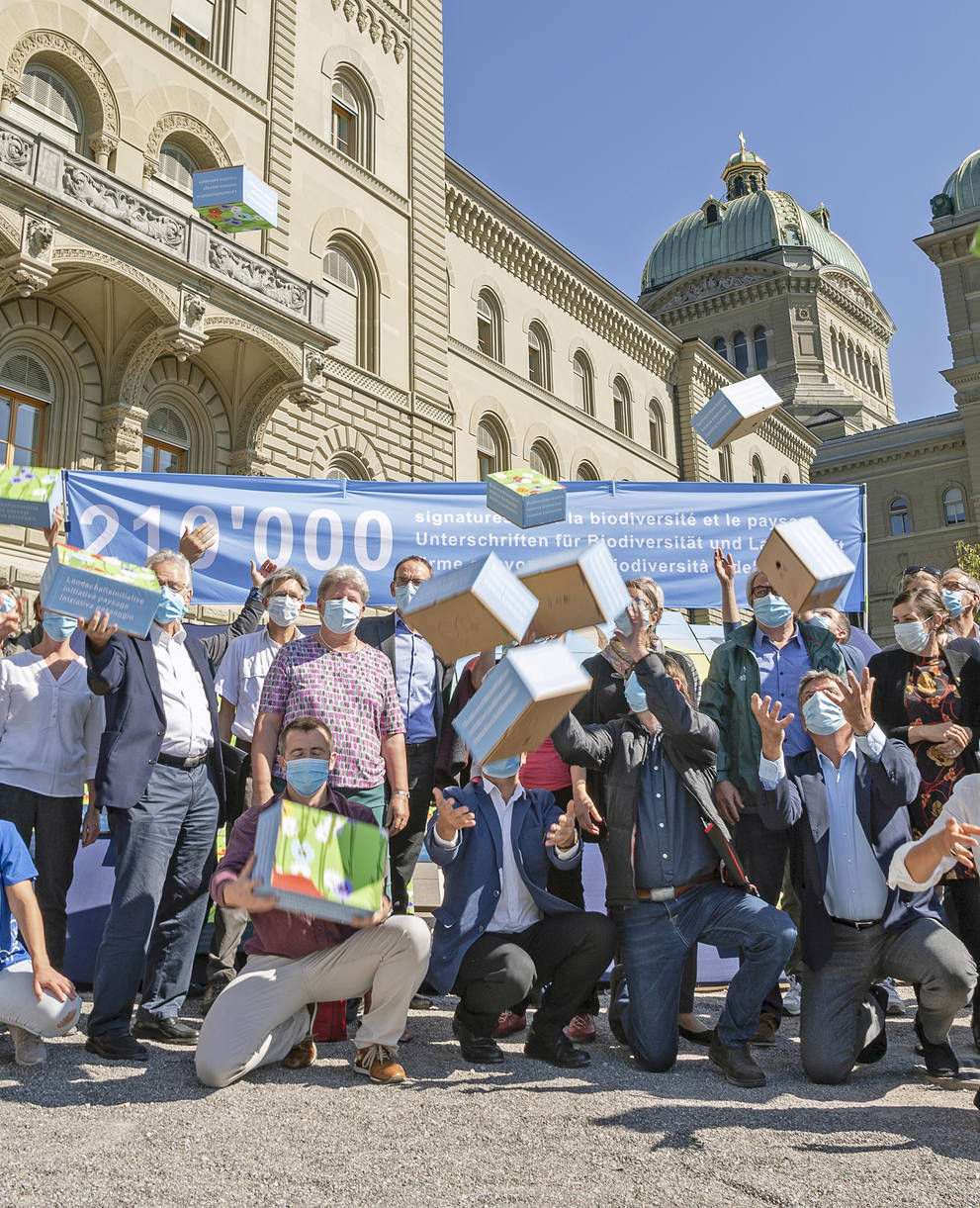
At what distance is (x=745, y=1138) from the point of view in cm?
355

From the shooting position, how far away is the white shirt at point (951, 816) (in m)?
3.87

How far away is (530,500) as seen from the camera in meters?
6.46

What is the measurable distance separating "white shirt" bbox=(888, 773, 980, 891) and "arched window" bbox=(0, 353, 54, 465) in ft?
45.0

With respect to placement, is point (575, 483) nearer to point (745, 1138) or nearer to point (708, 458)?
point (745, 1138)

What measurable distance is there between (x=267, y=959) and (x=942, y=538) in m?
51.4

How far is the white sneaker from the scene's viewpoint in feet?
14.0

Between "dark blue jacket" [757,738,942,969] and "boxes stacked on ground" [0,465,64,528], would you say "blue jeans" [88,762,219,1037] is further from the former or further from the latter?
"dark blue jacket" [757,738,942,969]

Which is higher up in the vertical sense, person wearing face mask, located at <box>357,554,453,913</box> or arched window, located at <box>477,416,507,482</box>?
arched window, located at <box>477,416,507,482</box>

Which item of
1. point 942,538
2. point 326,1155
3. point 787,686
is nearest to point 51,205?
point 787,686

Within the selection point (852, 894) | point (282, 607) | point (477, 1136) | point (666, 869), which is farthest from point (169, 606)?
point (852, 894)

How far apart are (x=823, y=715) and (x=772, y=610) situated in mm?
1143

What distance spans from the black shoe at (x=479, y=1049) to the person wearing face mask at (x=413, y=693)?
1195 mm

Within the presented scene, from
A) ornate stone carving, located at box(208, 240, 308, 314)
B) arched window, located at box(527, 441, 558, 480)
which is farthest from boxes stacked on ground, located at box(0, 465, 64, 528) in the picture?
arched window, located at box(527, 441, 558, 480)

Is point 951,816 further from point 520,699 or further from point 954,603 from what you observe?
point 954,603
